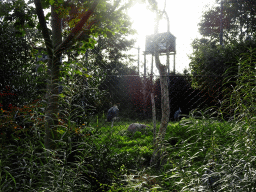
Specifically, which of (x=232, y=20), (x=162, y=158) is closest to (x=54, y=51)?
(x=162, y=158)

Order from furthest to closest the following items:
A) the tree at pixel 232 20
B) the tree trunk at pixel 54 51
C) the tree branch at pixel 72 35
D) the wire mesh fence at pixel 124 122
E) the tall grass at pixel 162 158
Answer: the tree at pixel 232 20
the tree branch at pixel 72 35
the tree trunk at pixel 54 51
the wire mesh fence at pixel 124 122
the tall grass at pixel 162 158

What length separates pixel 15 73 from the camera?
6.52 m

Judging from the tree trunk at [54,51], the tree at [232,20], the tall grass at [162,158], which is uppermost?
the tree at [232,20]

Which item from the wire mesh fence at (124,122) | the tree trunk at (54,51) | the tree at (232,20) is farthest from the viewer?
the tree at (232,20)

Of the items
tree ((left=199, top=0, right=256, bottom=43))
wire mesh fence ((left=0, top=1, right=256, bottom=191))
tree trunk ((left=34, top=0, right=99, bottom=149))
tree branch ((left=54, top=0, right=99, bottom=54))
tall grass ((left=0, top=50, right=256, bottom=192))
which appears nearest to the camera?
tall grass ((left=0, top=50, right=256, bottom=192))

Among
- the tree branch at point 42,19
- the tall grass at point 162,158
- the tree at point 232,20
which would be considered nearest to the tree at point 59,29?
the tree branch at point 42,19

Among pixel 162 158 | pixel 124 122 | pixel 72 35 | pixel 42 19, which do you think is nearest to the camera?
pixel 162 158

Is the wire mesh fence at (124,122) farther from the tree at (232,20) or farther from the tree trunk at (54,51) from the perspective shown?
the tree at (232,20)

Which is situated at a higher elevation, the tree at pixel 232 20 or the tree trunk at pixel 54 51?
the tree at pixel 232 20

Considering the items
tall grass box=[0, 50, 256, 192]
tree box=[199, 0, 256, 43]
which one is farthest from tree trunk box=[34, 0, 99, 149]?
tree box=[199, 0, 256, 43]

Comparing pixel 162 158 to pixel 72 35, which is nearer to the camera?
pixel 162 158

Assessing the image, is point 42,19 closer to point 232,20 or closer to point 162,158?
point 162,158

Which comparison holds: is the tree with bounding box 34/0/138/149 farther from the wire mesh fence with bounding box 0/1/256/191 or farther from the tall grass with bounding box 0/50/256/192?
the tall grass with bounding box 0/50/256/192

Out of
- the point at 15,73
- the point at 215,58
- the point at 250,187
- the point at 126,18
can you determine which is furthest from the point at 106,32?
the point at 215,58
